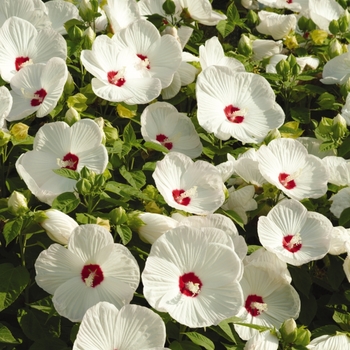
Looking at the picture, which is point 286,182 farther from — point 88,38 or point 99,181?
point 88,38

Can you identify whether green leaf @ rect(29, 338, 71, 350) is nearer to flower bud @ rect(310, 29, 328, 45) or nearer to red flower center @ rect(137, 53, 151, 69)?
red flower center @ rect(137, 53, 151, 69)

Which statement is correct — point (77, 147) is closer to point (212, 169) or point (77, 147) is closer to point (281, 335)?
point (212, 169)

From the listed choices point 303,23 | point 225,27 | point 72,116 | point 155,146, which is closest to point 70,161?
point 72,116

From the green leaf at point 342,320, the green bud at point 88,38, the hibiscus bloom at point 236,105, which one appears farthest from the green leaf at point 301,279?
the green bud at point 88,38

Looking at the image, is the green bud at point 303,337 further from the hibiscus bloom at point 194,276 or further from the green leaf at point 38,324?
the green leaf at point 38,324

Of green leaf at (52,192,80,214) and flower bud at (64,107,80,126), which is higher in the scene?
flower bud at (64,107,80,126)

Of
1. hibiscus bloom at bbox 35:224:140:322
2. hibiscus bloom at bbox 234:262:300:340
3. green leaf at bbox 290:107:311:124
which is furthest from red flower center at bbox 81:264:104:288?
green leaf at bbox 290:107:311:124

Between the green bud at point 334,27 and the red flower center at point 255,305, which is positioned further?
the green bud at point 334,27
